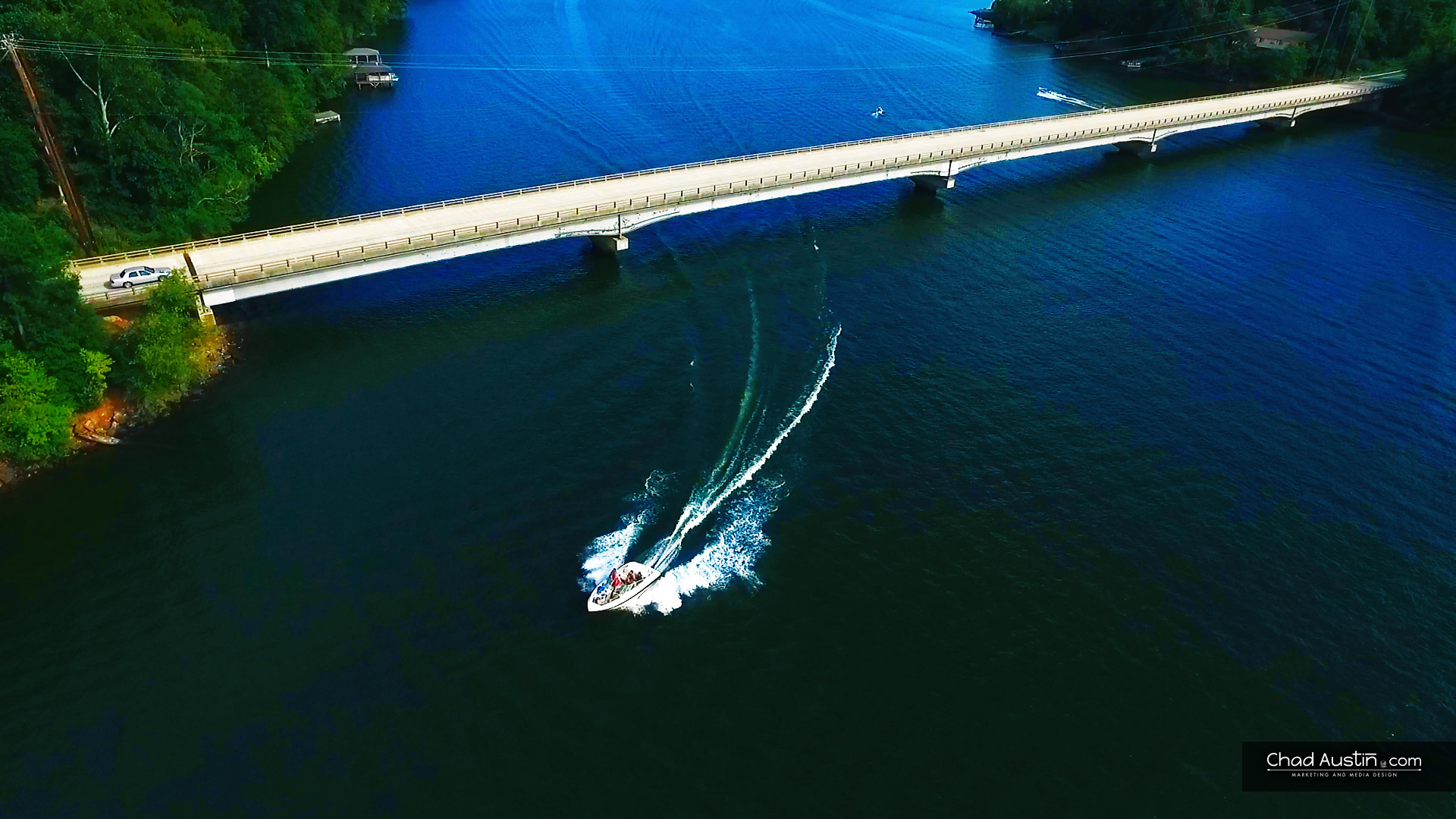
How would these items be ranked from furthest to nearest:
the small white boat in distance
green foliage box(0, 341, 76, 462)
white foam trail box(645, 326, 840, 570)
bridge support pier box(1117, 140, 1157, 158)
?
1. bridge support pier box(1117, 140, 1157, 158)
2. green foliage box(0, 341, 76, 462)
3. white foam trail box(645, 326, 840, 570)
4. the small white boat in distance

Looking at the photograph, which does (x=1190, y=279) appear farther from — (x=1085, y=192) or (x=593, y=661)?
(x=593, y=661)

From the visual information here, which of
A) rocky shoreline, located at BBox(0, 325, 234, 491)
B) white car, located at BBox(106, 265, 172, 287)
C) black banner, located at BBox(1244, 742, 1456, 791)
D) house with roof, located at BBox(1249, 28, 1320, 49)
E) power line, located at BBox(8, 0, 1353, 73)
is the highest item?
power line, located at BBox(8, 0, 1353, 73)

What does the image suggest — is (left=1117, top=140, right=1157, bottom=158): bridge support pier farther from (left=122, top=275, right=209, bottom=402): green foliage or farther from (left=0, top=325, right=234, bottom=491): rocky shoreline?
(left=0, top=325, right=234, bottom=491): rocky shoreline

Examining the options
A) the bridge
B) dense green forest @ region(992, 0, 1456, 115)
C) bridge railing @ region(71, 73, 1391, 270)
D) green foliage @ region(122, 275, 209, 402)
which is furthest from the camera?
dense green forest @ region(992, 0, 1456, 115)

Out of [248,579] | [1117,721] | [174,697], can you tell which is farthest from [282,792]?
[1117,721]

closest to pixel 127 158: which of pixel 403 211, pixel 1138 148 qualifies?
pixel 403 211

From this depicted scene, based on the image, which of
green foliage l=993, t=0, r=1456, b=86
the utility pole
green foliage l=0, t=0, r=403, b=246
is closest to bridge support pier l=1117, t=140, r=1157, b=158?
green foliage l=993, t=0, r=1456, b=86
